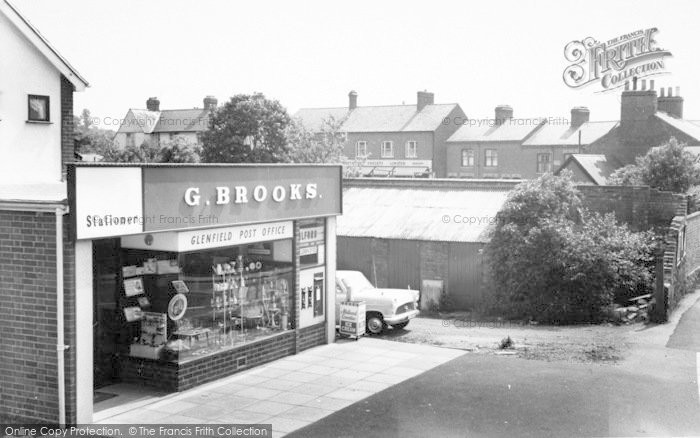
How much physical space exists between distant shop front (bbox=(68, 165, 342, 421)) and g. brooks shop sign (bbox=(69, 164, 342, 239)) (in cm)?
2

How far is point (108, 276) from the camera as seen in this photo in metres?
12.9

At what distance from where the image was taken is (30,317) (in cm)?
1083

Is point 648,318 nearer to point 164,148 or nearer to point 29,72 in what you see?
point 29,72

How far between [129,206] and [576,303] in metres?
14.6

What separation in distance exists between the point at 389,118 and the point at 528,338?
2110 inches

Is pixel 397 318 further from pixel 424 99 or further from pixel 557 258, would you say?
pixel 424 99

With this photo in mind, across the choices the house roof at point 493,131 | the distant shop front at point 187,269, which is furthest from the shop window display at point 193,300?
the house roof at point 493,131

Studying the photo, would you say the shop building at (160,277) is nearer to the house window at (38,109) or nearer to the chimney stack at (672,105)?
the house window at (38,109)

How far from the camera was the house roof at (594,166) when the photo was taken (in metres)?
41.1

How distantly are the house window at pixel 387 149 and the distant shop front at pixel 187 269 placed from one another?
174 ft

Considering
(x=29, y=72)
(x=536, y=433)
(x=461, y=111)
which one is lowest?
(x=536, y=433)

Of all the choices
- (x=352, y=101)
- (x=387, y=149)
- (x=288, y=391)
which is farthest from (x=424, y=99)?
(x=288, y=391)

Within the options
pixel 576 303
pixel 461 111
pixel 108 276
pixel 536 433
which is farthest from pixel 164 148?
pixel 536 433

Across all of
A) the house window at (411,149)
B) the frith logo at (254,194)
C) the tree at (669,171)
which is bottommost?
the frith logo at (254,194)
